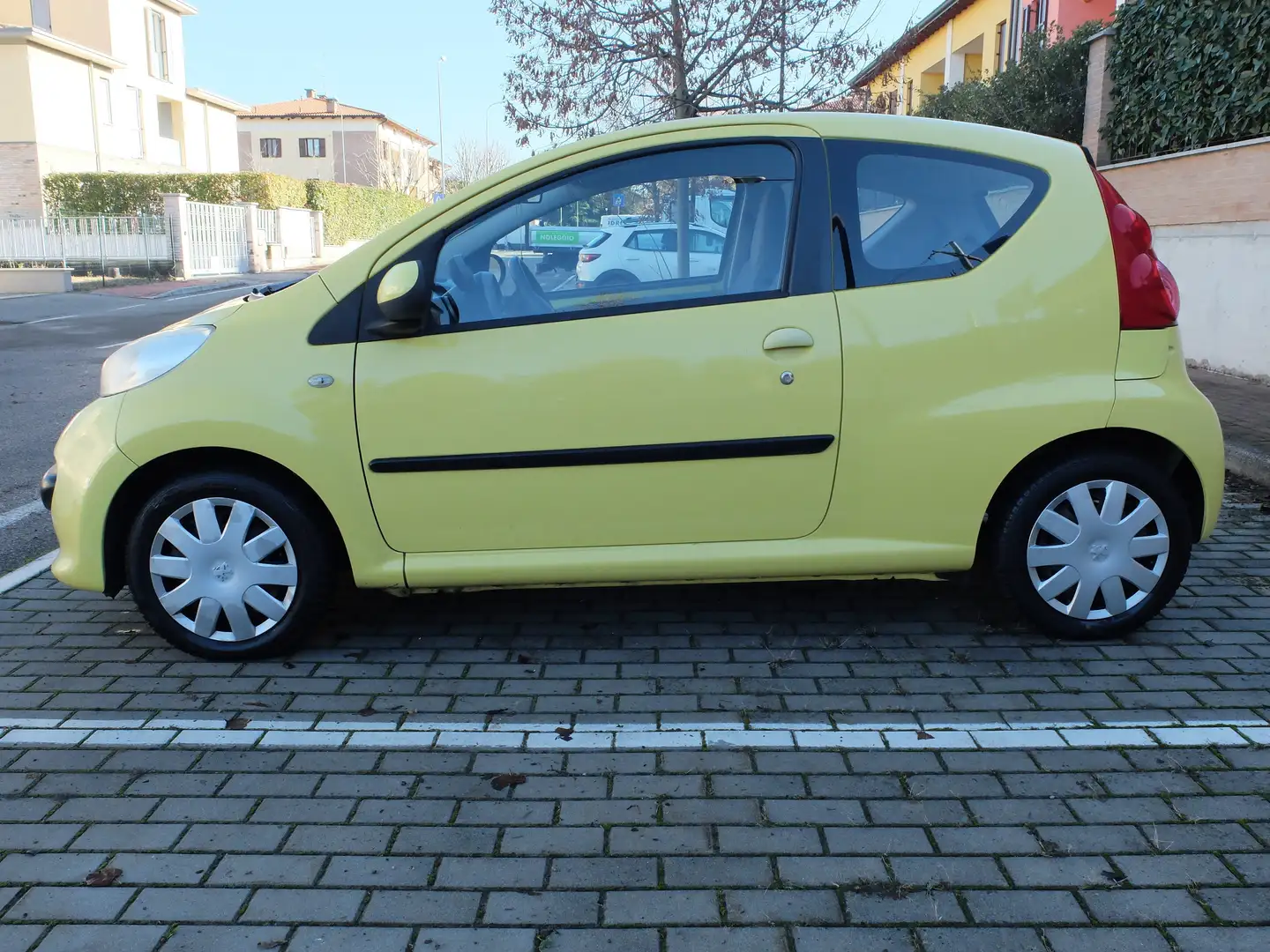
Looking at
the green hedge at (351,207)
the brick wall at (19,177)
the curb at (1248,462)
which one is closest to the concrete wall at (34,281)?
the brick wall at (19,177)

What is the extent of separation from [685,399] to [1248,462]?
451cm

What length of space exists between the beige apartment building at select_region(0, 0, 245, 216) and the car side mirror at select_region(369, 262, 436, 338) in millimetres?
29631

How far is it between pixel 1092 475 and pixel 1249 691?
2.82 feet

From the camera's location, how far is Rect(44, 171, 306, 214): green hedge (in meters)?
33.3

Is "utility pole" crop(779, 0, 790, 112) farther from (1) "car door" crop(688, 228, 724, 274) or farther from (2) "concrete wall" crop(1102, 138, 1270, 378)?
(1) "car door" crop(688, 228, 724, 274)

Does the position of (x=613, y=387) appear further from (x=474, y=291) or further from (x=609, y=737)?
(x=609, y=737)

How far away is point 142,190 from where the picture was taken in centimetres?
3341

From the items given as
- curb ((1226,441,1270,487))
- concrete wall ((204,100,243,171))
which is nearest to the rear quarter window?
curb ((1226,441,1270,487))

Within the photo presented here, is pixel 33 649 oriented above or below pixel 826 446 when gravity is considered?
below

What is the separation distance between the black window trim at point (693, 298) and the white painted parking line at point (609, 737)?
1.32 metres

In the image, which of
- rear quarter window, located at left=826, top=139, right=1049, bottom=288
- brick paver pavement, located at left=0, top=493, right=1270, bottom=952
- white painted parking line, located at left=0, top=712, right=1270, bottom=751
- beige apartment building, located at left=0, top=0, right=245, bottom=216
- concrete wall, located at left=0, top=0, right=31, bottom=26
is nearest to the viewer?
brick paver pavement, located at left=0, top=493, right=1270, bottom=952

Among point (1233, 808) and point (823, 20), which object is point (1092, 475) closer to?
point (1233, 808)

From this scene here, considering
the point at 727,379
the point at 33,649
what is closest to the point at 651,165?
the point at 727,379

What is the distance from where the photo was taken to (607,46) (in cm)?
1369
